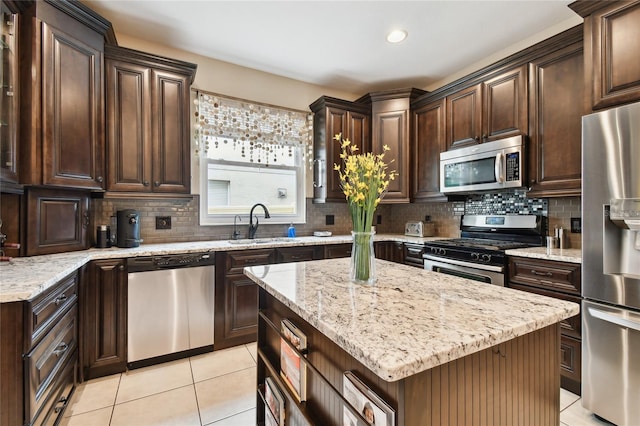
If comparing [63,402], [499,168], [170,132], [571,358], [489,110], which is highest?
[489,110]

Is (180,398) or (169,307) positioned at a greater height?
(169,307)

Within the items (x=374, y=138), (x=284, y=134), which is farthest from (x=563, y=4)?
Result: (x=284, y=134)

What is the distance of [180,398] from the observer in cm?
198

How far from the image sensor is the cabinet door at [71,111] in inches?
77.7

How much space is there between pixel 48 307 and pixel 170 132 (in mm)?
1649

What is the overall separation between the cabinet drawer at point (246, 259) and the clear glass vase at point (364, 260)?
5.25ft

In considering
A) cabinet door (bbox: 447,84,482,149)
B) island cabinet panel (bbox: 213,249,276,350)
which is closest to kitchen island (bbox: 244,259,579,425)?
island cabinet panel (bbox: 213,249,276,350)

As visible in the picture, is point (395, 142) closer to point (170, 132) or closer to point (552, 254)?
point (552, 254)

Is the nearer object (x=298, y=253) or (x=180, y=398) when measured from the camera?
(x=180, y=398)

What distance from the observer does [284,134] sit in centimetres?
349

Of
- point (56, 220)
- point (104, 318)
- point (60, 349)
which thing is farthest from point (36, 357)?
point (56, 220)

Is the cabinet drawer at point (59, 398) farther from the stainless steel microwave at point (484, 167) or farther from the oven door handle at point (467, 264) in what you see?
the stainless steel microwave at point (484, 167)

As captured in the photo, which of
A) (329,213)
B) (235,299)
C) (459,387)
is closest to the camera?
(459,387)

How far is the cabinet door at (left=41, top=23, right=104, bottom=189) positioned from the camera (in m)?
1.97
